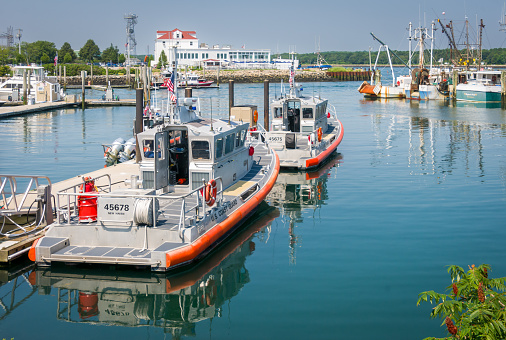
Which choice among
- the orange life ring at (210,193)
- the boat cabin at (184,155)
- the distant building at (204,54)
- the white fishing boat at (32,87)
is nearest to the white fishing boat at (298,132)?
the boat cabin at (184,155)

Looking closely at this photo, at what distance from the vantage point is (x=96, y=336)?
34.6ft

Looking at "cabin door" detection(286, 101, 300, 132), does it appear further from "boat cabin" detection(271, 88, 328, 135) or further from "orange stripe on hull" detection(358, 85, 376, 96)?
"orange stripe on hull" detection(358, 85, 376, 96)

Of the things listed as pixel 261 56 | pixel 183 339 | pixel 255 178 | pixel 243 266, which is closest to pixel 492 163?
Answer: pixel 255 178

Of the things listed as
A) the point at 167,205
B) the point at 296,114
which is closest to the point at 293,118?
the point at 296,114

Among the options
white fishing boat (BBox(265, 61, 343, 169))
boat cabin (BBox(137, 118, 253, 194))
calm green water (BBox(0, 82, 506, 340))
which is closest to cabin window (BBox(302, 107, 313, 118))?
white fishing boat (BBox(265, 61, 343, 169))

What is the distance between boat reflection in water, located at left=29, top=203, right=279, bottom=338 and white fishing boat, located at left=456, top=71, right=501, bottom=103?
188 feet

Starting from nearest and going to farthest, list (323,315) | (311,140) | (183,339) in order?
(183,339), (323,315), (311,140)

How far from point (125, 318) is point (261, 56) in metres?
182

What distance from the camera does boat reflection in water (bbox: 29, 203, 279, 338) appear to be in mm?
11352

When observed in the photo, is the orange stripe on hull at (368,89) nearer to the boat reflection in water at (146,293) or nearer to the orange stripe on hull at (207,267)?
the orange stripe on hull at (207,267)

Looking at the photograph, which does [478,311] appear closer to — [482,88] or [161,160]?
[161,160]

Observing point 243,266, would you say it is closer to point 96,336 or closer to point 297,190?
point 96,336

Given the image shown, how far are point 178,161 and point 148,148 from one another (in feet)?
3.64

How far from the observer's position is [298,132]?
2770 cm
